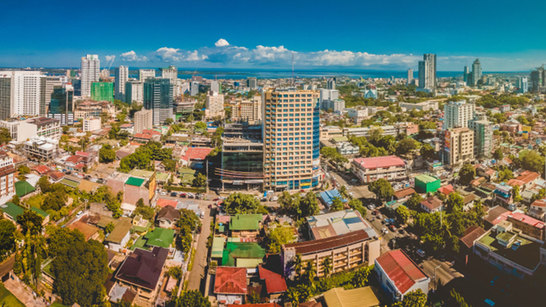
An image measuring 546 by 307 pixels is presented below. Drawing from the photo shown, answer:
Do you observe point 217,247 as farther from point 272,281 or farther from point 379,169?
point 379,169

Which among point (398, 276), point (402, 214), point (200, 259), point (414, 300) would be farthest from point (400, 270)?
point (200, 259)

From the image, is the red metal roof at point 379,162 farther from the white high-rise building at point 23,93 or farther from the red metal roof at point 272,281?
the white high-rise building at point 23,93

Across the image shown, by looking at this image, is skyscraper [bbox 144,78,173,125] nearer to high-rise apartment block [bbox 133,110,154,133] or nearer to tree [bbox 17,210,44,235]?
high-rise apartment block [bbox 133,110,154,133]

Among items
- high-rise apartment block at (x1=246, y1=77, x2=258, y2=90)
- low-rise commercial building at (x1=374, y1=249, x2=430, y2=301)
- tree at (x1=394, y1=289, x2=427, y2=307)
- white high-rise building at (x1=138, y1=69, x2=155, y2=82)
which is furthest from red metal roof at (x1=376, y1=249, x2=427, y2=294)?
high-rise apartment block at (x1=246, y1=77, x2=258, y2=90)

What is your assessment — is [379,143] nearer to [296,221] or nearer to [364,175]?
[364,175]

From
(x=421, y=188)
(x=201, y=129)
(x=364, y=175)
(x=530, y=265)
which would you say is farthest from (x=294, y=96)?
(x=201, y=129)

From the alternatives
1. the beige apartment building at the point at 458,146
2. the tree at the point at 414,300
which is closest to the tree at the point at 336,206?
the tree at the point at 414,300
